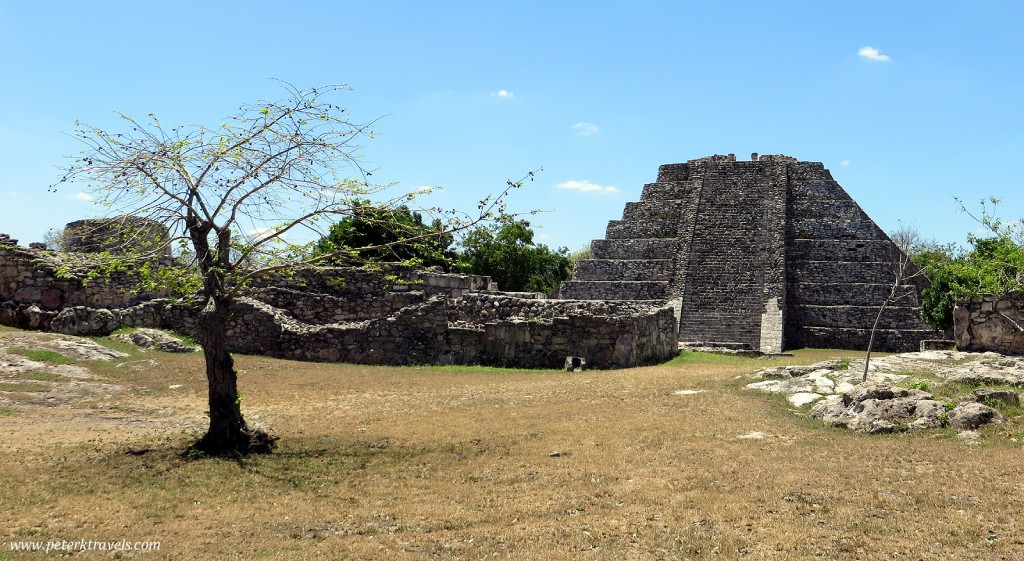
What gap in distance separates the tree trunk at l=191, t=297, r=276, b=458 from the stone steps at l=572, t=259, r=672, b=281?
1191 inches

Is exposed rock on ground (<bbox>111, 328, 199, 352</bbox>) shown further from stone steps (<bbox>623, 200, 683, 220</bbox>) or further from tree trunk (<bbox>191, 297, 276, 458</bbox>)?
stone steps (<bbox>623, 200, 683, 220</bbox>)

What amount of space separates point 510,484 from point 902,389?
6245mm

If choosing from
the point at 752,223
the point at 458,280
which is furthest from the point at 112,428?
the point at 752,223

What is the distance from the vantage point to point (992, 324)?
19.0 metres

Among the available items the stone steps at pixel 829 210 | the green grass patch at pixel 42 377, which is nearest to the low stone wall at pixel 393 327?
the green grass patch at pixel 42 377

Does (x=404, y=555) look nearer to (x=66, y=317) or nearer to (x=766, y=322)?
(x=66, y=317)

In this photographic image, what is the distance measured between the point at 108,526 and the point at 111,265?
4439 mm

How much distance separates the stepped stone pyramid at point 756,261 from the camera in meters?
33.9

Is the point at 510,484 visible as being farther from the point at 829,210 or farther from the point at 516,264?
the point at 516,264

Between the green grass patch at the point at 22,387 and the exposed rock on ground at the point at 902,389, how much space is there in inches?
489

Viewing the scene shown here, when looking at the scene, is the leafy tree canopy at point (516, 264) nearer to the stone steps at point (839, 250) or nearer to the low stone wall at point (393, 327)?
the stone steps at point (839, 250)

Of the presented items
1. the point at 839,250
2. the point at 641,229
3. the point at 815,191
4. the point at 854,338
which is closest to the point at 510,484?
the point at 854,338

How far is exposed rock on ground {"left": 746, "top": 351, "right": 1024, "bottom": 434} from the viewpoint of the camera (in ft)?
34.1

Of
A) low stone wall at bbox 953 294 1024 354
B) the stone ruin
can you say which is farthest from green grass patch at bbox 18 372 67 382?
low stone wall at bbox 953 294 1024 354
